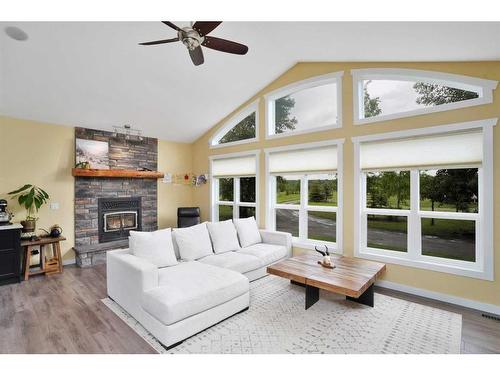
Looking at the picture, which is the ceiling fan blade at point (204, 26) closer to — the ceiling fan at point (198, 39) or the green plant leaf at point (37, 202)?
the ceiling fan at point (198, 39)

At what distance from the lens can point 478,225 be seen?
3.06 meters

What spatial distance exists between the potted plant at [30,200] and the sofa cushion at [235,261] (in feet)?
9.78

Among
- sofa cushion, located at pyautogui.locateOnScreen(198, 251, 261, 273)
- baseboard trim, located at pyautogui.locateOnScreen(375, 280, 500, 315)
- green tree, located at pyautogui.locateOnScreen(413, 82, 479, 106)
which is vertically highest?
green tree, located at pyautogui.locateOnScreen(413, 82, 479, 106)

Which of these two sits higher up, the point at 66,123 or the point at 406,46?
the point at 406,46

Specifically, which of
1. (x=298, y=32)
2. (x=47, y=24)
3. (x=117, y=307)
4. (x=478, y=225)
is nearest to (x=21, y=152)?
(x=47, y=24)

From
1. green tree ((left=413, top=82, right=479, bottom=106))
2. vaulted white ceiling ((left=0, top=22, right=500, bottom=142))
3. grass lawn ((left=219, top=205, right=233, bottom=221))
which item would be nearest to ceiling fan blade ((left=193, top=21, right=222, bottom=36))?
vaulted white ceiling ((left=0, top=22, right=500, bottom=142))

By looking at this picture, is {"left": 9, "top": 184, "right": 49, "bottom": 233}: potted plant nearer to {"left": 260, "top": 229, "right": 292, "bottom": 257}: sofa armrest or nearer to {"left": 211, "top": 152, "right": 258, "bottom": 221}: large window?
{"left": 211, "top": 152, "right": 258, "bottom": 221}: large window

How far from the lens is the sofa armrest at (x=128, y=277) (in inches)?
97.6

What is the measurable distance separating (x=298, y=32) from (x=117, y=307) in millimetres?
4173

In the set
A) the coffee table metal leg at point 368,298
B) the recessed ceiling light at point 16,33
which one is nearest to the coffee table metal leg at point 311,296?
the coffee table metal leg at point 368,298

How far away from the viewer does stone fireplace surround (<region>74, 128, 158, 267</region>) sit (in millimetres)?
4816

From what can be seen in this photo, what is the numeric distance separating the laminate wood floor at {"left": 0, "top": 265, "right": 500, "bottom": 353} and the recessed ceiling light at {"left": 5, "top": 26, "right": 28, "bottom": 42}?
3.16 meters

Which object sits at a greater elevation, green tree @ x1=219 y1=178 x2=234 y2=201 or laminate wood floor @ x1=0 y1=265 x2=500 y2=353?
green tree @ x1=219 y1=178 x2=234 y2=201
